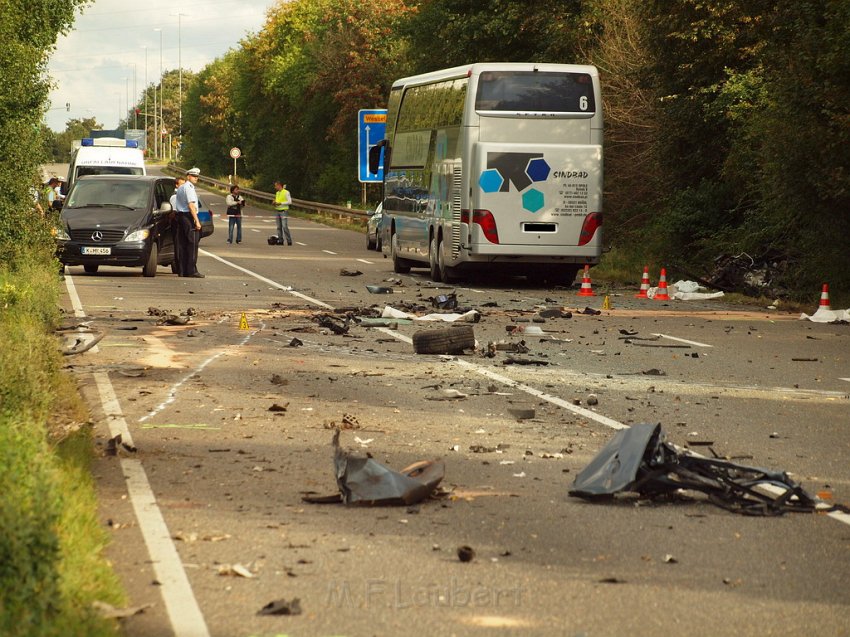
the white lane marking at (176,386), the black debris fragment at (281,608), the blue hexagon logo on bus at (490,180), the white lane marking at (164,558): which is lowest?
the white lane marking at (176,386)

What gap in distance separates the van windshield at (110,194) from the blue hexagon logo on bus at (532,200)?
308 inches

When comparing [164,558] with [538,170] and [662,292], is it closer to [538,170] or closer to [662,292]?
[662,292]

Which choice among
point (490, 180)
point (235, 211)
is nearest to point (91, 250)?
point (490, 180)

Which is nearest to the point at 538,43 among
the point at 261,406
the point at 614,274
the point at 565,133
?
the point at 614,274

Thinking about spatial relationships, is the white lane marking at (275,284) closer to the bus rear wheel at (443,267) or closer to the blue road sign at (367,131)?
the bus rear wheel at (443,267)

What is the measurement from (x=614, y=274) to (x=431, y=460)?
76.7ft

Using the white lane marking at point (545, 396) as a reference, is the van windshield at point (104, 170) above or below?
above

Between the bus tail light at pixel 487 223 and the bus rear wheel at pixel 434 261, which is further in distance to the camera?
the bus rear wheel at pixel 434 261

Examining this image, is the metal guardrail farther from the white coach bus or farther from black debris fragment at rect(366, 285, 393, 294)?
black debris fragment at rect(366, 285, 393, 294)

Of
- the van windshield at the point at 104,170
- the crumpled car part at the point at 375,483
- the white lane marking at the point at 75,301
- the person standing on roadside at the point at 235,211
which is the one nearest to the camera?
the crumpled car part at the point at 375,483

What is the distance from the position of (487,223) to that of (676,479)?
18569 millimetres

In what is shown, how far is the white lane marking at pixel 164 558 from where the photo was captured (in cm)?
540

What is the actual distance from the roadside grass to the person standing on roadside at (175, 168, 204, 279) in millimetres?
17894

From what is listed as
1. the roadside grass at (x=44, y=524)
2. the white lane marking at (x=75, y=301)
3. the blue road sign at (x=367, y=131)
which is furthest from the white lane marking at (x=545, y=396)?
the blue road sign at (x=367, y=131)
